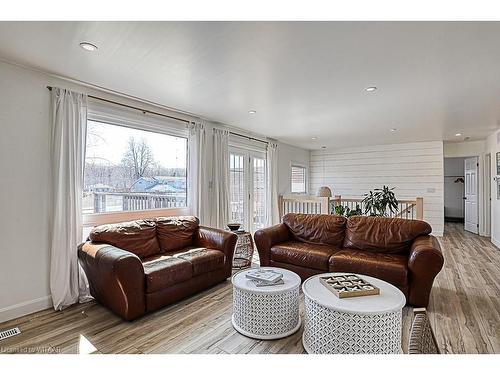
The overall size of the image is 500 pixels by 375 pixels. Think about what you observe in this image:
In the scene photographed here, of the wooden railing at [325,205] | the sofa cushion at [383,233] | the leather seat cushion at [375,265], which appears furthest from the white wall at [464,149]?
the leather seat cushion at [375,265]

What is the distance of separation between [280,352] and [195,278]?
137 cm

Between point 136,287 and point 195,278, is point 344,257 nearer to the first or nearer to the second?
point 195,278

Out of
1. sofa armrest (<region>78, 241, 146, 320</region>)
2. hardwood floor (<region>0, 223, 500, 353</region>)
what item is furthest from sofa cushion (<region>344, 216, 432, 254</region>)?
sofa armrest (<region>78, 241, 146, 320</region>)

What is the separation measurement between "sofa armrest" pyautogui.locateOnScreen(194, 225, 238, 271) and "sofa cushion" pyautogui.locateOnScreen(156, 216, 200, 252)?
Answer: 0.18 m

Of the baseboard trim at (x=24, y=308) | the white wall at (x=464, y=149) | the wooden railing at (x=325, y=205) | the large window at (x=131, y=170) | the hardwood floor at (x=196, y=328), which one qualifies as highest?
the white wall at (x=464, y=149)

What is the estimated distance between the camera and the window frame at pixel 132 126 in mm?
3252

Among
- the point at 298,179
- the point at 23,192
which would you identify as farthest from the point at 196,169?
the point at 298,179

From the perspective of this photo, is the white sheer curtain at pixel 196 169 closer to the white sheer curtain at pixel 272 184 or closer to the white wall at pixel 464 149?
the white sheer curtain at pixel 272 184

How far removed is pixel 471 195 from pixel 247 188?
610 cm

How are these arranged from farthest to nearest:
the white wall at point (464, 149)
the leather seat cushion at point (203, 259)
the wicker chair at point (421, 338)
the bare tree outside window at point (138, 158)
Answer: the white wall at point (464, 149) → the bare tree outside window at point (138, 158) → the leather seat cushion at point (203, 259) → the wicker chair at point (421, 338)

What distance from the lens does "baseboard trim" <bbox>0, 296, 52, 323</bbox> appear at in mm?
2537

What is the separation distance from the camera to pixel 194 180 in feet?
14.3

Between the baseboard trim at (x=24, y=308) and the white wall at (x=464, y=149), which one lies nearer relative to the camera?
the baseboard trim at (x=24, y=308)

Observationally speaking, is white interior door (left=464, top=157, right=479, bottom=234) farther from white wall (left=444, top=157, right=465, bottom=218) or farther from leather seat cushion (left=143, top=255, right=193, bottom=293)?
leather seat cushion (left=143, top=255, right=193, bottom=293)
